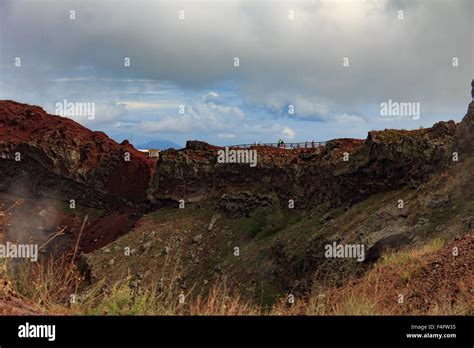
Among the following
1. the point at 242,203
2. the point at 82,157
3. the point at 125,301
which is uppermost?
the point at 82,157

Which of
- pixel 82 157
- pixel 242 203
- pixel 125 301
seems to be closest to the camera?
pixel 125 301

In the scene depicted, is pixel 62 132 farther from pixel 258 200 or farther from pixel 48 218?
pixel 258 200

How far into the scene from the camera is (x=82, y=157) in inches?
2170

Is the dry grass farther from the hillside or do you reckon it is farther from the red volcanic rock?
the red volcanic rock

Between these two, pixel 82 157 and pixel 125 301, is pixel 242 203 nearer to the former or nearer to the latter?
pixel 82 157

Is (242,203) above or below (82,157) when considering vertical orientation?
below

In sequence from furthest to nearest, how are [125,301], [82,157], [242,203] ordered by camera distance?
[82,157], [242,203], [125,301]

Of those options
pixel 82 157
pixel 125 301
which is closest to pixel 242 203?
pixel 82 157

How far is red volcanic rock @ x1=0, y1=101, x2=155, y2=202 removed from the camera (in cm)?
5338

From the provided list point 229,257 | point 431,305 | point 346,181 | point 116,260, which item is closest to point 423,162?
point 346,181

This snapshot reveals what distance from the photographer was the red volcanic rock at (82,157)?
53.4 metres

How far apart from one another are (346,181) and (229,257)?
31.3ft

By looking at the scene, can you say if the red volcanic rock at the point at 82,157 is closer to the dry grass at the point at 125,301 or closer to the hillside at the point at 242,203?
the hillside at the point at 242,203

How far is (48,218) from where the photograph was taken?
171 ft
